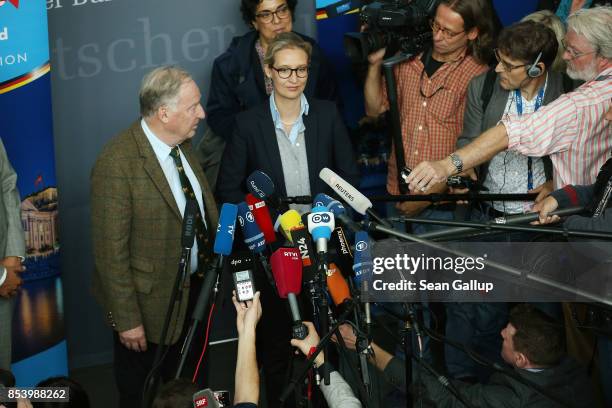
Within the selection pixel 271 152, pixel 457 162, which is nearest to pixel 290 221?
pixel 457 162

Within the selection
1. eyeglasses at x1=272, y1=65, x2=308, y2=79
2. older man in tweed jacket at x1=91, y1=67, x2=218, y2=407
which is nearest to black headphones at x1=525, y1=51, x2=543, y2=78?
eyeglasses at x1=272, y1=65, x2=308, y2=79

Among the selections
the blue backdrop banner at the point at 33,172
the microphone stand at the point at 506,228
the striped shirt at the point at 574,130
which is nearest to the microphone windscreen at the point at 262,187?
the microphone stand at the point at 506,228

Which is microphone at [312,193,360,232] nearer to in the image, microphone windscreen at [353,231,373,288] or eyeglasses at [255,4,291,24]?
microphone windscreen at [353,231,373,288]

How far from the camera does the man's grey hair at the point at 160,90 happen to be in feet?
11.3

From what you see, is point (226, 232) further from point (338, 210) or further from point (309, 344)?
point (309, 344)

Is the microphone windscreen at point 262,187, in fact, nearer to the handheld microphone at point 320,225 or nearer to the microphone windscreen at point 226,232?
the microphone windscreen at point 226,232

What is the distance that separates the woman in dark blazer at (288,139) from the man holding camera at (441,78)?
18.5 inches

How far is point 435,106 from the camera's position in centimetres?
425

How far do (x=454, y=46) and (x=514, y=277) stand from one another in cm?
199

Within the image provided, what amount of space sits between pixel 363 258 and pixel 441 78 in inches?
74.7

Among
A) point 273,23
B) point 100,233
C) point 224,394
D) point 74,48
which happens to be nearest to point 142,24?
point 74,48

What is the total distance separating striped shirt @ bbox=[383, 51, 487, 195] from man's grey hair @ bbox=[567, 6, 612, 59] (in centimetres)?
81

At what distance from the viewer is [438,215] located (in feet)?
13.6

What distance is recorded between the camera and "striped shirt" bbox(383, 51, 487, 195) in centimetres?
421
